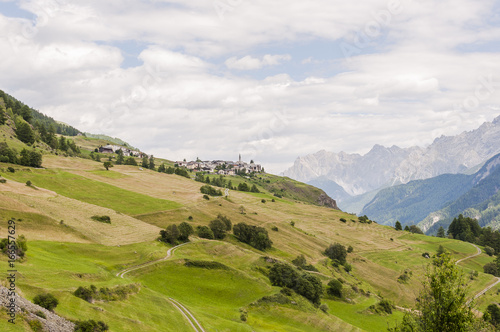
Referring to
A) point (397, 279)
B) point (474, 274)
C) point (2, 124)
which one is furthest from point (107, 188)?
point (474, 274)

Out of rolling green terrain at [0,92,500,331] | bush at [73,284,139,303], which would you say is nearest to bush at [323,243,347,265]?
rolling green terrain at [0,92,500,331]

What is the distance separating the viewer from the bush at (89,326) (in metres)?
35.7

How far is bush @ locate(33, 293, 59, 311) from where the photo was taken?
36.6 meters

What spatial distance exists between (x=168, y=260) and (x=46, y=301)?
46083 mm

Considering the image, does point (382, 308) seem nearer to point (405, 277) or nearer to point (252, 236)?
point (252, 236)

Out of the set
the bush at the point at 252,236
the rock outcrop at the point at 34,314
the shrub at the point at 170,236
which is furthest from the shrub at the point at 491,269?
the rock outcrop at the point at 34,314

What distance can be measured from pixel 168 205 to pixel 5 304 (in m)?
112

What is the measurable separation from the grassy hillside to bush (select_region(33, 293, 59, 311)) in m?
0.73

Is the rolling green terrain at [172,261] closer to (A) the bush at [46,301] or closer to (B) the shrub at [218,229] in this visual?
(A) the bush at [46,301]

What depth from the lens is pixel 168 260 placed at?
82438mm

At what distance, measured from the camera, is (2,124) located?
188 metres

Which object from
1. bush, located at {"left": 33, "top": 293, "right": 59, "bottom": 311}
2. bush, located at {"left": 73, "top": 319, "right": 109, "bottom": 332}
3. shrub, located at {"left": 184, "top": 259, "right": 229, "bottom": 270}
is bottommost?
shrub, located at {"left": 184, "top": 259, "right": 229, "bottom": 270}

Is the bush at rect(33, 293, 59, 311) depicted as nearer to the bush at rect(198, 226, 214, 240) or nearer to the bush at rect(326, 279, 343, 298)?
the bush at rect(326, 279, 343, 298)

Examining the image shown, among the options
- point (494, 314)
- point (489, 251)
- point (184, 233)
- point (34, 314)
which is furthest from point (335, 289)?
point (489, 251)
